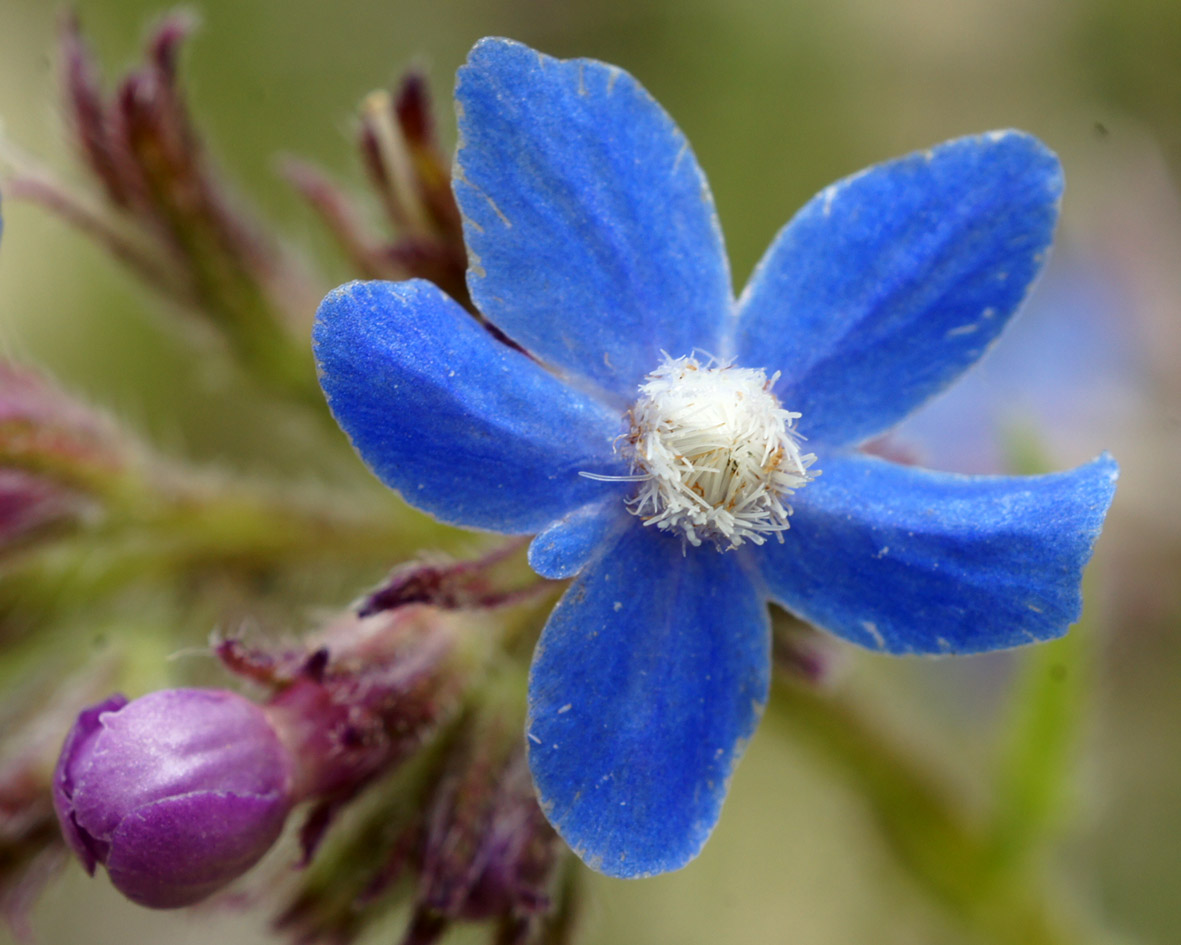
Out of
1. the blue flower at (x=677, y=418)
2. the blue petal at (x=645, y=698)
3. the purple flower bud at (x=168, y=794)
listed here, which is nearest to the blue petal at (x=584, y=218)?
the blue flower at (x=677, y=418)

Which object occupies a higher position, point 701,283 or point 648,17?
point 701,283

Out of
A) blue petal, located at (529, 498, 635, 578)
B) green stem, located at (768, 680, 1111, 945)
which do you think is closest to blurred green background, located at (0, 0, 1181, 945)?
green stem, located at (768, 680, 1111, 945)

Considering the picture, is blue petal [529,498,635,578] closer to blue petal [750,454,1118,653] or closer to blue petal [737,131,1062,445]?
blue petal [750,454,1118,653]

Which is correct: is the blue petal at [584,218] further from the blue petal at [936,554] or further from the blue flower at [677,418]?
the blue petal at [936,554]

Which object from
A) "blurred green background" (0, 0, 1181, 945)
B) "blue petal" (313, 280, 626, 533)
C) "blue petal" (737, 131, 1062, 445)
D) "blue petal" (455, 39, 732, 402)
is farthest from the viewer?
"blurred green background" (0, 0, 1181, 945)

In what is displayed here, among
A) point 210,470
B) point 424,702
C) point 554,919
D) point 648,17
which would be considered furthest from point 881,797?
point 648,17

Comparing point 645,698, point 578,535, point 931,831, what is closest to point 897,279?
point 578,535

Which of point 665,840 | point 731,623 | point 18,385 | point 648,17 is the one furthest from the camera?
point 648,17

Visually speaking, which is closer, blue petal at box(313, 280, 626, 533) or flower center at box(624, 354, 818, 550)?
blue petal at box(313, 280, 626, 533)

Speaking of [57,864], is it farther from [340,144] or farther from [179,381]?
[340,144]
